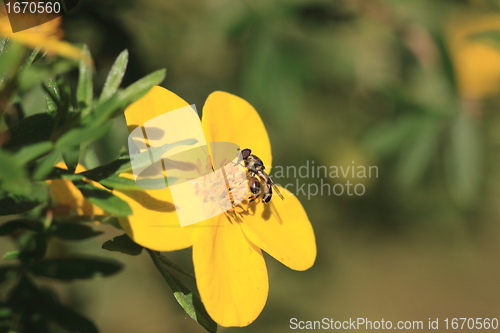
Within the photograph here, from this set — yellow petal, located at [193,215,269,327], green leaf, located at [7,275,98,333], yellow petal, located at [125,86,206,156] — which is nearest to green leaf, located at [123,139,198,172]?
yellow petal, located at [125,86,206,156]

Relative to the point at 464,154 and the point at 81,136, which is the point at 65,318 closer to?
the point at 81,136

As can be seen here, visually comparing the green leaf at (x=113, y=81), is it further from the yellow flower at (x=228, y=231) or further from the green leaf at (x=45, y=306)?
the green leaf at (x=45, y=306)

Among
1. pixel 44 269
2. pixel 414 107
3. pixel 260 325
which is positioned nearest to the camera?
pixel 44 269

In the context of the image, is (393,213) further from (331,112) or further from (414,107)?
(414,107)

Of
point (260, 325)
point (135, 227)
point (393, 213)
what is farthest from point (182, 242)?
point (393, 213)

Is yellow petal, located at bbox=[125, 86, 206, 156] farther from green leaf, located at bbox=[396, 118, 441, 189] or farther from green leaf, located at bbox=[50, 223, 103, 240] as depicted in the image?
green leaf, located at bbox=[396, 118, 441, 189]

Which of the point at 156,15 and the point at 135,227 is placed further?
the point at 156,15
